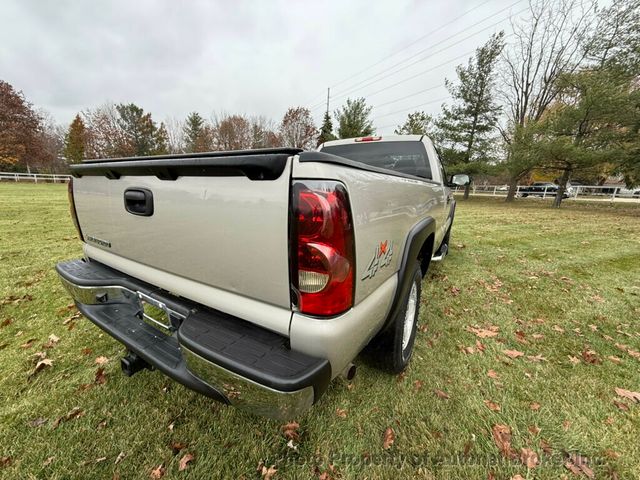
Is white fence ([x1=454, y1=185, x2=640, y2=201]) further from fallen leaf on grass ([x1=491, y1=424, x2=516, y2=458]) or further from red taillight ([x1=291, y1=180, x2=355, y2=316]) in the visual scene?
red taillight ([x1=291, y1=180, x2=355, y2=316])

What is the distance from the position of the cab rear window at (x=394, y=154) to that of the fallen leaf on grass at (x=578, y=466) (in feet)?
9.52

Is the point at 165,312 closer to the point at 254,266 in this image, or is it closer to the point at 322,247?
the point at 254,266

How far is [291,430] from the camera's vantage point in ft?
5.72

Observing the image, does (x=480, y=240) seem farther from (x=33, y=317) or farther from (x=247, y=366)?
(x=33, y=317)

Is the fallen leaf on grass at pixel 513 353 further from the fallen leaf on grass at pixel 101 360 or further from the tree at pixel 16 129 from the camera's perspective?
the tree at pixel 16 129

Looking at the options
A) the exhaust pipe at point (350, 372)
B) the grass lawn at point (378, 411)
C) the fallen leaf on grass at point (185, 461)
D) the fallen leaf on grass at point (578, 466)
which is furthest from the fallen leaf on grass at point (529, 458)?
the fallen leaf on grass at point (185, 461)

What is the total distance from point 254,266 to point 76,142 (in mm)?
50181

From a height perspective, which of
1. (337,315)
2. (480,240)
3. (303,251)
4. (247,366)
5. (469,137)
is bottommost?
(480,240)

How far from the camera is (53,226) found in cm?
719

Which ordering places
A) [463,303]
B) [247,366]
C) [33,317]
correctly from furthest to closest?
[463,303] < [33,317] < [247,366]

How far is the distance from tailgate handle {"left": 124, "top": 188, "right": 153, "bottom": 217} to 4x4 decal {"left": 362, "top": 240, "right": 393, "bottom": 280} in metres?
1.28

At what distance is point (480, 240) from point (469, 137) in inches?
713

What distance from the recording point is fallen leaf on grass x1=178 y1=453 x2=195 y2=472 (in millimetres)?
1502

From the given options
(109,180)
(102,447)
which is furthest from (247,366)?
(109,180)
